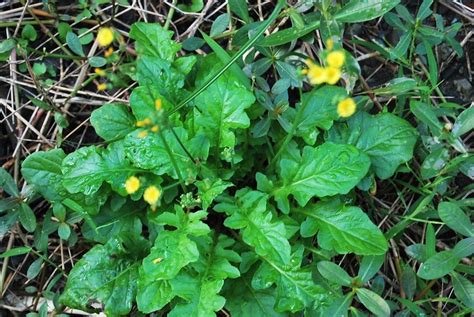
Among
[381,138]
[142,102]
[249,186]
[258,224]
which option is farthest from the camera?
[249,186]

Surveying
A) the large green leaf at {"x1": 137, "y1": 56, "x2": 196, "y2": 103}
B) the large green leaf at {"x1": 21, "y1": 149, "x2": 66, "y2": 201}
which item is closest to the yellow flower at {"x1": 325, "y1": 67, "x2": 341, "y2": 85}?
the large green leaf at {"x1": 137, "y1": 56, "x2": 196, "y2": 103}

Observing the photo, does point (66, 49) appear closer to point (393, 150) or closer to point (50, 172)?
point (50, 172)

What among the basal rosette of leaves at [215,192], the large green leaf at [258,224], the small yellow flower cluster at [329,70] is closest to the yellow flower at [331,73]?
the small yellow flower cluster at [329,70]

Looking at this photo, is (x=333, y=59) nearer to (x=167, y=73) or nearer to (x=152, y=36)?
(x=167, y=73)

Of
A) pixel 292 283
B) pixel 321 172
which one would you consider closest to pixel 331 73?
pixel 321 172

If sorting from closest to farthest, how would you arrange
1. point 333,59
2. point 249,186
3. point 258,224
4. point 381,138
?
1. point 333,59
2. point 258,224
3. point 381,138
4. point 249,186

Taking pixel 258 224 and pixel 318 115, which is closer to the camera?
pixel 258 224
